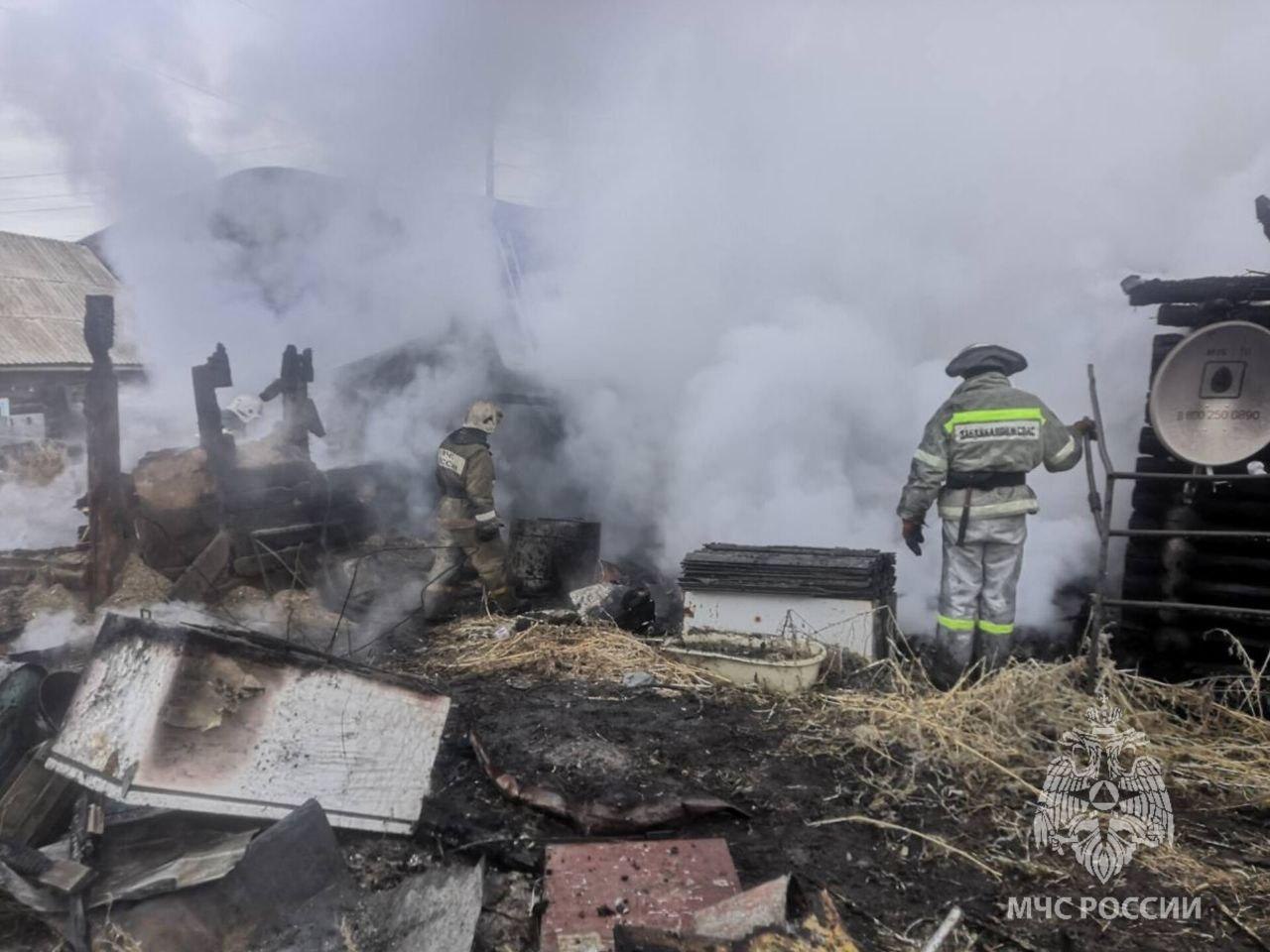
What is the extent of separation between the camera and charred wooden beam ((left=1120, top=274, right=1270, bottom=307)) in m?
5.19

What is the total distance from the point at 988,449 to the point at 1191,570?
1.63 meters

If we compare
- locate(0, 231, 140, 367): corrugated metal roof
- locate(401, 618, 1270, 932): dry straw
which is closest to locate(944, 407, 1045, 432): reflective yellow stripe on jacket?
locate(401, 618, 1270, 932): dry straw

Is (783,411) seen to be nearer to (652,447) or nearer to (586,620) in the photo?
(652,447)

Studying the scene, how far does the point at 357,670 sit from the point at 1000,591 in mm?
3861

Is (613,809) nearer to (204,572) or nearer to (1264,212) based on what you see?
(204,572)

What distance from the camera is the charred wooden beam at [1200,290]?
17.0 ft

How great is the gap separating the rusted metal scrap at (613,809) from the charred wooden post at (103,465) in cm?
488

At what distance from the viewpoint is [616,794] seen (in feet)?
12.0

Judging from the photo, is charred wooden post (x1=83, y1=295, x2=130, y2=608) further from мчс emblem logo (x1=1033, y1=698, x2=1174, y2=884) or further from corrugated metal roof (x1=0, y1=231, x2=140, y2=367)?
corrugated metal roof (x1=0, y1=231, x2=140, y2=367)

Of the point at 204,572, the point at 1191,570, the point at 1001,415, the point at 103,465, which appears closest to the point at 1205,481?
the point at 1191,570

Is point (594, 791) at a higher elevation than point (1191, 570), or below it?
below

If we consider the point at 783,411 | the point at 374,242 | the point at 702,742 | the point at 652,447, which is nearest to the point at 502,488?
the point at 652,447

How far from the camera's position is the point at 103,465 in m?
6.67

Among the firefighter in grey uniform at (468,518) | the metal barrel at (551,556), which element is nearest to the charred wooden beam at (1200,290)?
the metal barrel at (551,556)
